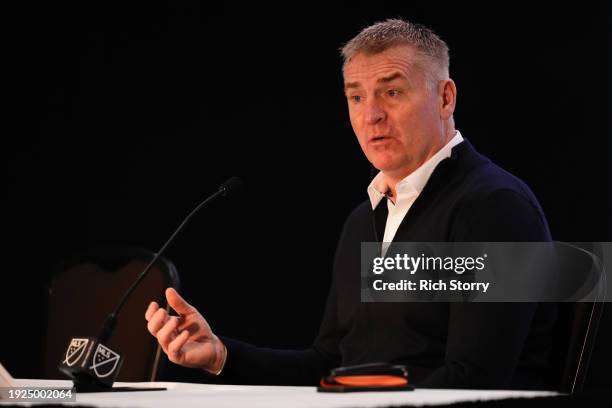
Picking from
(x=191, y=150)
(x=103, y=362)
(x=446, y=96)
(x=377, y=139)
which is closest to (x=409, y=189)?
(x=377, y=139)

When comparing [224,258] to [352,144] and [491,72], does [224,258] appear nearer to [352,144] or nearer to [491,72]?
[352,144]

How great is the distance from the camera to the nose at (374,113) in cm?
206

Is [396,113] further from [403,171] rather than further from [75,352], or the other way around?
[75,352]

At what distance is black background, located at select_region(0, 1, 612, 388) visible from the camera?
11.3 ft

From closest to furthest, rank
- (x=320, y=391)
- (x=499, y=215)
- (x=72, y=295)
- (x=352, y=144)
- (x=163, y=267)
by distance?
(x=320, y=391) < (x=499, y=215) < (x=163, y=267) < (x=72, y=295) < (x=352, y=144)

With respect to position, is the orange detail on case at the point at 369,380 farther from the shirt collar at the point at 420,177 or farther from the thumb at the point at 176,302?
the shirt collar at the point at 420,177

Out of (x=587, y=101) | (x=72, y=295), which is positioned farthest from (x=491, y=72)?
(x=72, y=295)

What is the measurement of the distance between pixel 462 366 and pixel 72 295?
1381 mm

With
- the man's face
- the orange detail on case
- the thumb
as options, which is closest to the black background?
the man's face

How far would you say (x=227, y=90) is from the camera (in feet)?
11.5

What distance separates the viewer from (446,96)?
2152 mm

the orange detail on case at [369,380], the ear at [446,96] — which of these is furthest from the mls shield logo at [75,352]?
the ear at [446,96]

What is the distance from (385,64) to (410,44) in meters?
0.08

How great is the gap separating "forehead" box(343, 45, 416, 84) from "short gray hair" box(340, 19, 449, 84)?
0.01 m
